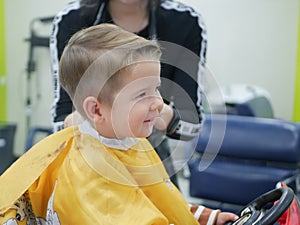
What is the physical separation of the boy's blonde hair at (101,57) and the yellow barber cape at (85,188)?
0.47ft

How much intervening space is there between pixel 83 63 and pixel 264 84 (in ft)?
11.8

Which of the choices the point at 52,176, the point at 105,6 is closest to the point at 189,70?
the point at 105,6

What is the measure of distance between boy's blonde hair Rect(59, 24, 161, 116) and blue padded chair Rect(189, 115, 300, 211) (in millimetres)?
1654

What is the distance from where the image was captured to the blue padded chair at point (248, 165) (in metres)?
2.67

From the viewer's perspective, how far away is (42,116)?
5145mm

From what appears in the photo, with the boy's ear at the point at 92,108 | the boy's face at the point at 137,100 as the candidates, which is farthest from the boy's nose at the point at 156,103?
the boy's ear at the point at 92,108

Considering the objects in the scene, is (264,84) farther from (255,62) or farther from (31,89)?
(31,89)

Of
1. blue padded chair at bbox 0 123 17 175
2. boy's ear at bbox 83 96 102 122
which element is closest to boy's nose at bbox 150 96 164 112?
boy's ear at bbox 83 96 102 122

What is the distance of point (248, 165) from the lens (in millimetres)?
2809

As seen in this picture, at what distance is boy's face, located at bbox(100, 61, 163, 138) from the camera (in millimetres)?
992

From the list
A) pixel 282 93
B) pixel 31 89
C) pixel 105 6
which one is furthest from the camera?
pixel 31 89

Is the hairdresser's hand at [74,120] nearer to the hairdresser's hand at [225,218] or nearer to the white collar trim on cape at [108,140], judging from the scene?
the white collar trim on cape at [108,140]

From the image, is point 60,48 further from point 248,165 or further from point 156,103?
point 248,165

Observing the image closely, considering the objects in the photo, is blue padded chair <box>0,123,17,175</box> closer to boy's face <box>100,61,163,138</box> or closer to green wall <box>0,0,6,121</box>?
green wall <box>0,0,6,121</box>
